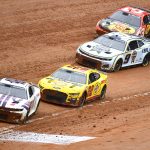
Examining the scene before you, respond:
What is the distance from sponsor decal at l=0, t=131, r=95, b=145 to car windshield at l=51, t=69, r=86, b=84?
4.57 meters

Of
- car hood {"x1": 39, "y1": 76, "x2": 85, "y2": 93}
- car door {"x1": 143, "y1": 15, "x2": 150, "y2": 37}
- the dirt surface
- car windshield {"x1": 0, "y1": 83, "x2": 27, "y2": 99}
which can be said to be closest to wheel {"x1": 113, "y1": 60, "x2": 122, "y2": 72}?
the dirt surface

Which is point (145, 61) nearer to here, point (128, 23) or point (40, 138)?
point (128, 23)

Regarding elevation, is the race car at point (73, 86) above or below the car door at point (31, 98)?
below

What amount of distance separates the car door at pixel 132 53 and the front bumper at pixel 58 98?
731 cm

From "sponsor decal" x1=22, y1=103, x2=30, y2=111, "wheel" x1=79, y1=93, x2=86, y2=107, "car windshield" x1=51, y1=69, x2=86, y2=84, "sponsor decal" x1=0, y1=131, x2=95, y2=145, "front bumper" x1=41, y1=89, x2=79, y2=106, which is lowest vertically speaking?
"wheel" x1=79, y1=93, x2=86, y2=107

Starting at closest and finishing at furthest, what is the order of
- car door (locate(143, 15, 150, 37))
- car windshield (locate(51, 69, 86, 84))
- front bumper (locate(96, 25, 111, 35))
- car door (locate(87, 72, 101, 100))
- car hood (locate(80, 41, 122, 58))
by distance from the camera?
car windshield (locate(51, 69, 86, 84)) < car door (locate(87, 72, 101, 100)) < car hood (locate(80, 41, 122, 58)) < front bumper (locate(96, 25, 111, 35)) < car door (locate(143, 15, 150, 37))

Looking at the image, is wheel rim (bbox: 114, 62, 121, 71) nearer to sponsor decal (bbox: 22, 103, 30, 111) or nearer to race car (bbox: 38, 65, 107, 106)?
race car (bbox: 38, 65, 107, 106)

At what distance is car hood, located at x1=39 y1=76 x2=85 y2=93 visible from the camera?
1118 inches

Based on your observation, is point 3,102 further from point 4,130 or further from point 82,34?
point 82,34

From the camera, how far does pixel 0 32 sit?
129ft

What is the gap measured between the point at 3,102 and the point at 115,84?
840cm

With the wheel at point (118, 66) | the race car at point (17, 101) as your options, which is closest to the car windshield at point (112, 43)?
the wheel at point (118, 66)

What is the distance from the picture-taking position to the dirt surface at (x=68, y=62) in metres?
25.7

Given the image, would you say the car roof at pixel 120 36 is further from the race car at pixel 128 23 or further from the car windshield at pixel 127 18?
the car windshield at pixel 127 18
